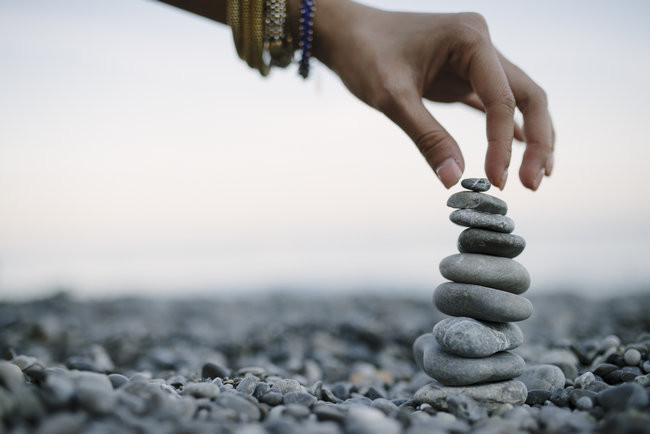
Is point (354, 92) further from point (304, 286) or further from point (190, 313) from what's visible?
point (304, 286)

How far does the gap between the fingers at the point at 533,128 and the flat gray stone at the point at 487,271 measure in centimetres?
63

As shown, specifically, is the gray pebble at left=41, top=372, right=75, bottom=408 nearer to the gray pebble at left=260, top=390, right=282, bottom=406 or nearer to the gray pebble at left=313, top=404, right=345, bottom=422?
the gray pebble at left=260, top=390, right=282, bottom=406

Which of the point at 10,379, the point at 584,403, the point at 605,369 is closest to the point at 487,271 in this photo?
the point at 584,403

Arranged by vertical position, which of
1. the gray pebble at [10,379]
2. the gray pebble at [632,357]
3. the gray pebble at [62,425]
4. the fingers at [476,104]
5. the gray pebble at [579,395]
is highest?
the fingers at [476,104]

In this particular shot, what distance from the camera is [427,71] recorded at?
9.38 feet

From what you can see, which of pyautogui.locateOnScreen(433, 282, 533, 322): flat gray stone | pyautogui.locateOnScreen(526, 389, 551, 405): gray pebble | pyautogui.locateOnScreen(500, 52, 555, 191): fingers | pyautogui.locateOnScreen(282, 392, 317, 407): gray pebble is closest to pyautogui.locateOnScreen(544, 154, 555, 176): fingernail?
pyautogui.locateOnScreen(500, 52, 555, 191): fingers

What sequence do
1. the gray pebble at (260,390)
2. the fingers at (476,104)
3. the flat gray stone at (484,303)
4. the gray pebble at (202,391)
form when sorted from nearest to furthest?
the gray pebble at (202,391)
the gray pebble at (260,390)
the flat gray stone at (484,303)
the fingers at (476,104)

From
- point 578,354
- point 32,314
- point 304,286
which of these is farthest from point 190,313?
point 304,286

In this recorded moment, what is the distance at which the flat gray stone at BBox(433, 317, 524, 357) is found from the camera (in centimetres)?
229

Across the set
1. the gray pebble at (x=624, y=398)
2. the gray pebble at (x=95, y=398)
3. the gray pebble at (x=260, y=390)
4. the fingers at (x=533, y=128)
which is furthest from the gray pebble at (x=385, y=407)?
the fingers at (x=533, y=128)

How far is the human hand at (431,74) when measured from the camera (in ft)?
8.62

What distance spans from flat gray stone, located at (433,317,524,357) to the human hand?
81cm

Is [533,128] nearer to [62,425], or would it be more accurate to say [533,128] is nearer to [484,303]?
[484,303]

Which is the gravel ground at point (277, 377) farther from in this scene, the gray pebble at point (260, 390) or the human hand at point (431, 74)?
the human hand at point (431, 74)
